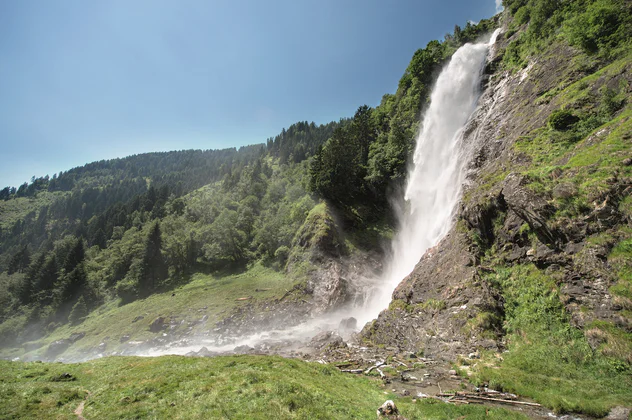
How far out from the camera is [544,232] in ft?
60.9

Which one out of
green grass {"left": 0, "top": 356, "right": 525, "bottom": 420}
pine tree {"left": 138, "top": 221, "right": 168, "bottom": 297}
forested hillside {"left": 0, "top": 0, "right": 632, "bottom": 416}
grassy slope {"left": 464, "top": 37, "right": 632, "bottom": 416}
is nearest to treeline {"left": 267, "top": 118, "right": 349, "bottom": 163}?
forested hillside {"left": 0, "top": 0, "right": 632, "bottom": 416}

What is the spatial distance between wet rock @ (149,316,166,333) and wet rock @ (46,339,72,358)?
19308 millimetres

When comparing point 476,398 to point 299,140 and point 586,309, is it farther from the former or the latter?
point 299,140

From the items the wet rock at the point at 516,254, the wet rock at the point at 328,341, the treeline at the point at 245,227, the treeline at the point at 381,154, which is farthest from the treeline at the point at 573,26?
the wet rock at the point at 328,341

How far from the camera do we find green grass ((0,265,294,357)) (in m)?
45.1

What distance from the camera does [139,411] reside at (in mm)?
11109

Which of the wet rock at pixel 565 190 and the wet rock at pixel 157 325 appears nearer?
the wet rock at pixel 565 190

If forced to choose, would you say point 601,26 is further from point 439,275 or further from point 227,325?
point 227,325

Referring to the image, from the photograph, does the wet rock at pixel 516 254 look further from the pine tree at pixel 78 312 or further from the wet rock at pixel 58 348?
the pine tree at pixel 78 312

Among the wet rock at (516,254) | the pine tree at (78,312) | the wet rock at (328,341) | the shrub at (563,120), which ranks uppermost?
the shrub at (563,120)

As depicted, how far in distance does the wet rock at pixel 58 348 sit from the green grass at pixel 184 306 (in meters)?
1.95

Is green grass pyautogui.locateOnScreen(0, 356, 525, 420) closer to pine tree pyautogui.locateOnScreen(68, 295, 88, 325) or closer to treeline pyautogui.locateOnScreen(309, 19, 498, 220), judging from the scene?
treeline pyautogui.locateOnScreen(309, 19, 498, 220)

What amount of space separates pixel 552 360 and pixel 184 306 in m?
51.4

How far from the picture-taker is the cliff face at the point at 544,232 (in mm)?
14844
